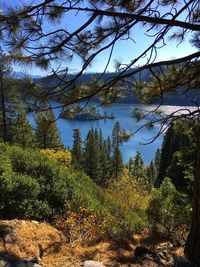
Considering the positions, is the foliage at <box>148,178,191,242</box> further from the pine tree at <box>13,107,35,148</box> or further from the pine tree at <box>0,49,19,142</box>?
the pine tree at <box>13,107,35,148</box>

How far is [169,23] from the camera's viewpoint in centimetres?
344

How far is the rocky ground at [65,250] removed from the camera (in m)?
4.25

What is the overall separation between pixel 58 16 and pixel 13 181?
328 cm

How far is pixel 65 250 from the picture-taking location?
476 cm

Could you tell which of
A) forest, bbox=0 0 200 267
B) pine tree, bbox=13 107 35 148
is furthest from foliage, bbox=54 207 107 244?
pine tree, bbox=13 107 35 148

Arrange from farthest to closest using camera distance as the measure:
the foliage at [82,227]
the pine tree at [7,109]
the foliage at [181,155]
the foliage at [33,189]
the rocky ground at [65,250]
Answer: the pine tree at [7,109], the foliage at [33,189], the foliage at [181,155], the foliage at [82,227], the rocky ground at [65,250]

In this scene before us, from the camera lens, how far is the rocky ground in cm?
425

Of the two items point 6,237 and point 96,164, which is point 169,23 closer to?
point 6,237

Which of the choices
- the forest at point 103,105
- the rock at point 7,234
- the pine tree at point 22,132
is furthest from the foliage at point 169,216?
the pine tree at point 22,132

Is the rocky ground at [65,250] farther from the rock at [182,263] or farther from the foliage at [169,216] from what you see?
the foliage at [169,216]

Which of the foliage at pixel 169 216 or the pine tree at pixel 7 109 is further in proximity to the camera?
the pine tree at pixel 7 109

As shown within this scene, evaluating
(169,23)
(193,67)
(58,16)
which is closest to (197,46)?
(193,67)

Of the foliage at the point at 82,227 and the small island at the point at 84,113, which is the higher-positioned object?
the small island at the point at 84,113

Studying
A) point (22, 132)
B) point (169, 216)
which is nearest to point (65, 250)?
point (169, 216)
